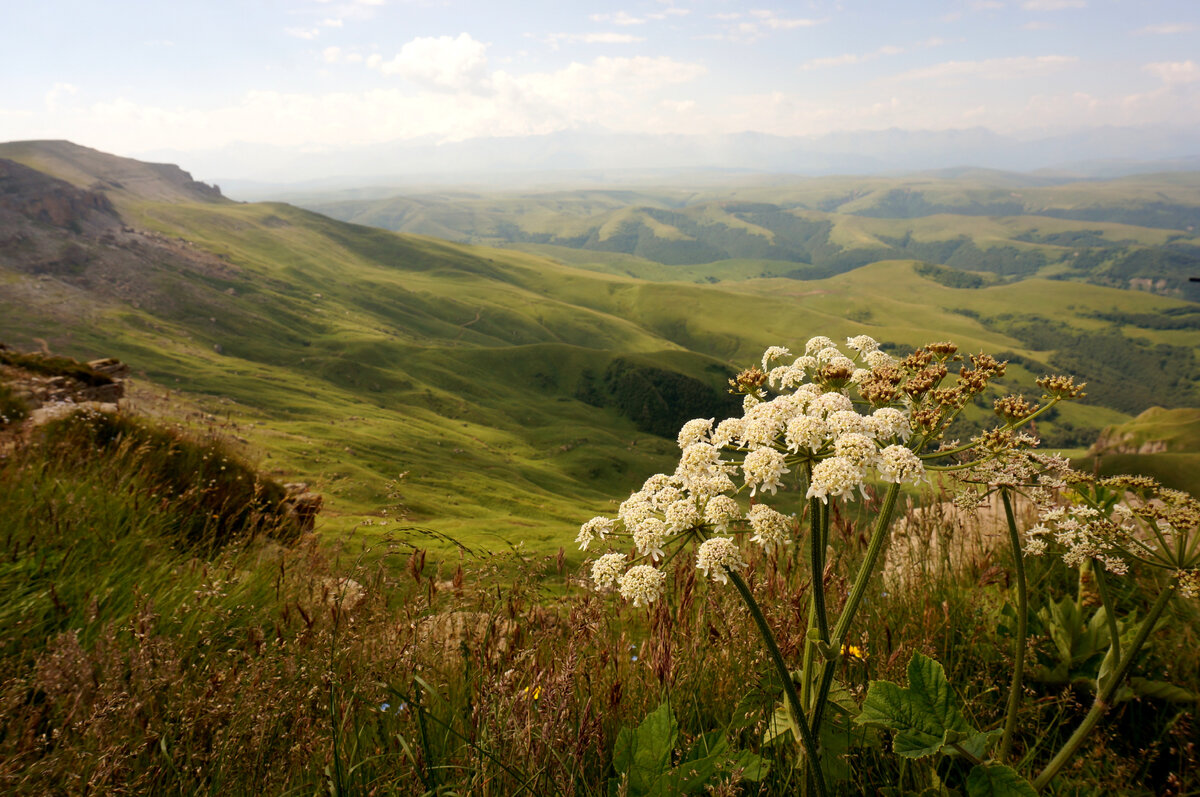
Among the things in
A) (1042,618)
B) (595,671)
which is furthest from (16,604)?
(1042,618)

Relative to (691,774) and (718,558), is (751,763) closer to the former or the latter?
(691,774)

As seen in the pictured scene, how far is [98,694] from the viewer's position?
3.64 metres

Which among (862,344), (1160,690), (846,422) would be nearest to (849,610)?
(846,422)

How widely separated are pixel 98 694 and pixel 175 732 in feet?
1.70

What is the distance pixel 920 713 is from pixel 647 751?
57.4 inches

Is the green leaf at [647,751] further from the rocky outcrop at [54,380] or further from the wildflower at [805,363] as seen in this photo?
the rocky outcrop at [54,380]

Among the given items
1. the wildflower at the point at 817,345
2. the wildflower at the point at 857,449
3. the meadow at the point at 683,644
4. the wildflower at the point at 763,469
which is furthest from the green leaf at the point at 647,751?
the wildflower at the point at 817,345

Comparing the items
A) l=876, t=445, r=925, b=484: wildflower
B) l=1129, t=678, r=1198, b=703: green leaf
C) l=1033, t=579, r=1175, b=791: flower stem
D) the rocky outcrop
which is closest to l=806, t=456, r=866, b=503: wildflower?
l=876, t=445, r=925, b=484: wildflower

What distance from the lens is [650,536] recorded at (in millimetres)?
3002

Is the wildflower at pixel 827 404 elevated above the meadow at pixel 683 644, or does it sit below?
above

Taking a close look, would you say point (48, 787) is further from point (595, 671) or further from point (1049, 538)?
point (1049, 538)

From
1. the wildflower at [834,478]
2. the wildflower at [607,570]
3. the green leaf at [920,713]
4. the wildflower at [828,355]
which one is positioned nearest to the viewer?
the wildflower at [834,478]

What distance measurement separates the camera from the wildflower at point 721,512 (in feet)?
9.71

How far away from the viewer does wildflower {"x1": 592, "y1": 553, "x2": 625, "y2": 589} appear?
127 inches
